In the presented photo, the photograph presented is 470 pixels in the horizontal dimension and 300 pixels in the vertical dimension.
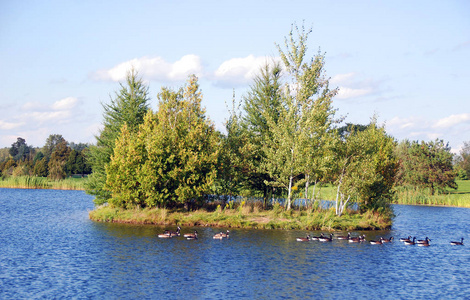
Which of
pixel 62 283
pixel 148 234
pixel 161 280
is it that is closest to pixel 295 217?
pixel 148 234

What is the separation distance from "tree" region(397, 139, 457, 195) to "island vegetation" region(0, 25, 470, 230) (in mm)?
44920

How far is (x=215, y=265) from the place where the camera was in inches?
1138

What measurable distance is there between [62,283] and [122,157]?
23079 millimetres

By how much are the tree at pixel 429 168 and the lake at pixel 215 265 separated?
1973 inches

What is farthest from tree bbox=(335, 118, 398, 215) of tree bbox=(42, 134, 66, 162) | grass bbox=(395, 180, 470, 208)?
tree bbox=(42, 134, 66, 162)

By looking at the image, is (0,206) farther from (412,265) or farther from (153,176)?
(412,265)

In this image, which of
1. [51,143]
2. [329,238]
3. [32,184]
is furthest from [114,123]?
[51,143]

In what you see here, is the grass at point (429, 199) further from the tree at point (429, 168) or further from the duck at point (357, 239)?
the duck at point (357, 239)

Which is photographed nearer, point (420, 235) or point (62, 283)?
point (62, 283)

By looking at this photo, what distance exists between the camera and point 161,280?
2527 centimetres

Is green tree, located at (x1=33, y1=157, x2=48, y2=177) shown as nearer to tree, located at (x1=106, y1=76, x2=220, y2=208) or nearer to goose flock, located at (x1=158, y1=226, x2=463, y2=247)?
tree, located at (x1=106, y1=76, x2=220, y2=208)

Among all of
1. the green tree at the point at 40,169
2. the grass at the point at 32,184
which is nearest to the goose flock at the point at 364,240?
the grass at the point at 32,184

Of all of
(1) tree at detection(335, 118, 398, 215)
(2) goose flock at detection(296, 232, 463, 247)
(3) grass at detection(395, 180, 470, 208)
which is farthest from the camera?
(3) grass at detection(395, 180, 470, 208)

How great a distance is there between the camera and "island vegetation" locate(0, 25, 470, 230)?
1784 inches
